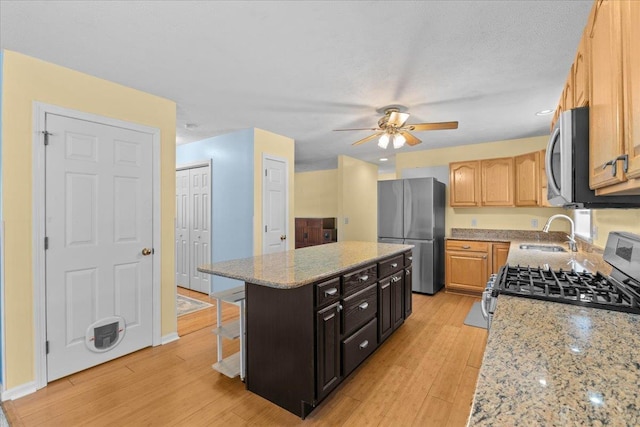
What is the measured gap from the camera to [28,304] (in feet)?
6.96

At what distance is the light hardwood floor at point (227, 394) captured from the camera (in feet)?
6.06

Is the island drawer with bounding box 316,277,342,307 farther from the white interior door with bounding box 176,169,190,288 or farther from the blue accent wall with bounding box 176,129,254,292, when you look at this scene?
the white interior door with bounding box 176,169,190,288

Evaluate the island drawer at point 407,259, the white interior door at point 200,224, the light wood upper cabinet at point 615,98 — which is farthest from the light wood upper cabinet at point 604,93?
the white interior door at point 200,224

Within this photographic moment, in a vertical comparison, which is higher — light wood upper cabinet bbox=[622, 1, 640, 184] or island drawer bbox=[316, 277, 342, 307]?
light wood upper cabinet bbox=[622, 1, 640, 184]

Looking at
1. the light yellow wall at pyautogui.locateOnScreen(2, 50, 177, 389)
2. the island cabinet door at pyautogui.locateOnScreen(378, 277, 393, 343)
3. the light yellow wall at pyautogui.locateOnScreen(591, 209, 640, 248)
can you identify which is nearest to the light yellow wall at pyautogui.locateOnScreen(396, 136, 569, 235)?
the light yellow wall at pyautogui.locateOnScreen(591, 209, 640, 248)

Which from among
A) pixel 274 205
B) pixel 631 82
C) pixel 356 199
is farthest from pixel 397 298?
pixel 356 199

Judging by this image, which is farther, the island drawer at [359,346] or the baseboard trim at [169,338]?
the baseboard trim at [169,338]

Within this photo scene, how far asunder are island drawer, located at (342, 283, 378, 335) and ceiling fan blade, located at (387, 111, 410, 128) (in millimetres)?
1535

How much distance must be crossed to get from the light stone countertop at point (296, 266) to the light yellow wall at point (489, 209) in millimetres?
2528

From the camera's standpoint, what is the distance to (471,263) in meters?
4.34

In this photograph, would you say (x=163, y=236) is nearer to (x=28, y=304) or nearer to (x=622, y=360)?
(x=28, y=304)

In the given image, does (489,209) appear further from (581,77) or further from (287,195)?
(581,77)

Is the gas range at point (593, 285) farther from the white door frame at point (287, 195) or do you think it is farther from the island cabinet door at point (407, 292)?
the white door frame at point (287, 195)

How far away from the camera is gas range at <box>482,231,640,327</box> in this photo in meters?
1.26
